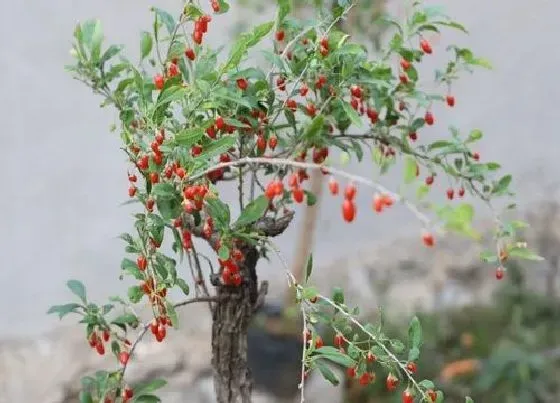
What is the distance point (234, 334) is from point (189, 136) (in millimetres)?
334

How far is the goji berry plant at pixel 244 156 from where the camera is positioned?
32.3 inches

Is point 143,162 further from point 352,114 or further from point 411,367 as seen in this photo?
point 411,367

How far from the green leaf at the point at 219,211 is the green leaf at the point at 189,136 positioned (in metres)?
0.06

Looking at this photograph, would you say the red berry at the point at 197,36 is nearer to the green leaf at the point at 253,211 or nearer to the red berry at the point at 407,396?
the green leaf at the point at 253,211

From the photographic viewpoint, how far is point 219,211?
2.75ft

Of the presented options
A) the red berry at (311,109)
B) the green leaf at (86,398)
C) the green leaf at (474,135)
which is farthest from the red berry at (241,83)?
the green leaf at (86,398)

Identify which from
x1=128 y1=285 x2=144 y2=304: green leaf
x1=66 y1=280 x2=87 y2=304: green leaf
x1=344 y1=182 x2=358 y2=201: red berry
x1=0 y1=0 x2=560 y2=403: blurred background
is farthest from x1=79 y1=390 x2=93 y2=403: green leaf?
x1=0 y1=0 x2=560 y2=403: blurred background

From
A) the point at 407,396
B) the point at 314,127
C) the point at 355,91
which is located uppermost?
the point at 355,91

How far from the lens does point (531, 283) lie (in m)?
2.79

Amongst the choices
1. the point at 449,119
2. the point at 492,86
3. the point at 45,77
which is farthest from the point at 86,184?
the point at 492,86

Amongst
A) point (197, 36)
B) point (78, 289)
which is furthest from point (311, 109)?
point (78, 289)

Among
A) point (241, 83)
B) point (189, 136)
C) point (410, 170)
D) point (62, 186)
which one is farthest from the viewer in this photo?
point (62, 186)

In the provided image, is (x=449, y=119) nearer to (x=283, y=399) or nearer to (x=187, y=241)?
(x=283, y=399)

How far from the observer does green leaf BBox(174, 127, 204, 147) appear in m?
0.78
